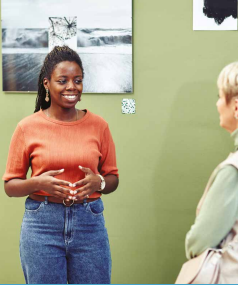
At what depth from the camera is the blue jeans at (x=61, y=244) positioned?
1741mm

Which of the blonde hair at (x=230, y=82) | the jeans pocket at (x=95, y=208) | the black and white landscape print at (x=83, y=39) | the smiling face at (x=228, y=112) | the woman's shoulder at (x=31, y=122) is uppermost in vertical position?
the black and white landscape print at (x=83, y=39)

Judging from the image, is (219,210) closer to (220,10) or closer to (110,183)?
(110,183)

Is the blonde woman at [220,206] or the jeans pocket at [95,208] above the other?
the blonde woman at [220,206]

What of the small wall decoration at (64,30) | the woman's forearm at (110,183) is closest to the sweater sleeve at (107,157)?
the woman's forearm at (110,183)

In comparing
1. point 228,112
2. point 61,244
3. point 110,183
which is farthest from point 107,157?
point 228,112

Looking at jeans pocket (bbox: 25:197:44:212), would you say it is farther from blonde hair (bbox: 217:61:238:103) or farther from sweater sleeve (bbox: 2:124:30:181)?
blonde hair (bbox: 217:61:238:103)

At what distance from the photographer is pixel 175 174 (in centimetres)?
267

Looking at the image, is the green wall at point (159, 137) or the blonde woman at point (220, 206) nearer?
the blonde woman at point (220, 206)

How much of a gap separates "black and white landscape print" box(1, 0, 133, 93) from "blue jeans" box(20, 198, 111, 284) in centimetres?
109

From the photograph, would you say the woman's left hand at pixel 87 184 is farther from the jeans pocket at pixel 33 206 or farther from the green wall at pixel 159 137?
the green wall at pixel 159 137

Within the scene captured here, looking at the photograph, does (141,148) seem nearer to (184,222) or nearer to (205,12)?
(184,222)

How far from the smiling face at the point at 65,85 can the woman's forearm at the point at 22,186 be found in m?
0.36

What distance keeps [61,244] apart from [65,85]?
67 centimetres

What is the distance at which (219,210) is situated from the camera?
1209mm
